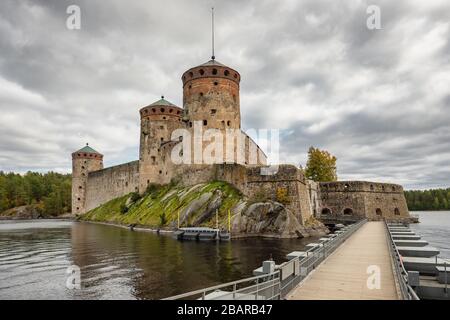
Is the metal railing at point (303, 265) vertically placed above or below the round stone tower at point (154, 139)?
below

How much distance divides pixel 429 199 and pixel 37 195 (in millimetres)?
140008

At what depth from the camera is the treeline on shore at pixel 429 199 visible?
121 m

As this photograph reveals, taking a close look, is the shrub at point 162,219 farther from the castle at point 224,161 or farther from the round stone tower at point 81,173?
the round stone tower at point 81,173

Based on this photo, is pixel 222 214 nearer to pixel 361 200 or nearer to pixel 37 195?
pixel 361 200

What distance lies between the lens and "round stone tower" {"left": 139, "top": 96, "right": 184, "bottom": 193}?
55062mm

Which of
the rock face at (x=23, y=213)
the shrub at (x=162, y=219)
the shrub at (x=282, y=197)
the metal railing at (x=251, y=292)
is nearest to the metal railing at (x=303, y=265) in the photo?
the metal railing at (x=251, y=292)

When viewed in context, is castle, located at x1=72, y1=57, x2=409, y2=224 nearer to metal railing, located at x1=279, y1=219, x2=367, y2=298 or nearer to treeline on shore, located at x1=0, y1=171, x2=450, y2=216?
metal railing, located at x1=279, y1=219, x2=367, y2=298

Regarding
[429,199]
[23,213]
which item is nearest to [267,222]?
[23,213]

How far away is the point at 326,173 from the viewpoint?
6050 cm

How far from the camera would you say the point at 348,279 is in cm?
1067

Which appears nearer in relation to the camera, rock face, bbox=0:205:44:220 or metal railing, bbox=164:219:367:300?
metal railing, bbox=164:219:367:300

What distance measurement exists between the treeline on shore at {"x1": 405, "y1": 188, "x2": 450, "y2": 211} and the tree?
82.6m

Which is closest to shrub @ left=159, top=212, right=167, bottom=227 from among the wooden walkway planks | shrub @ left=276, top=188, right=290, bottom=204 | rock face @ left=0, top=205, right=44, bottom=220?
shrub @ left=276, top=188, right=290, bottom=204

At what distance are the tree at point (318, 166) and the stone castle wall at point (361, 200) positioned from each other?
23.1 ft
